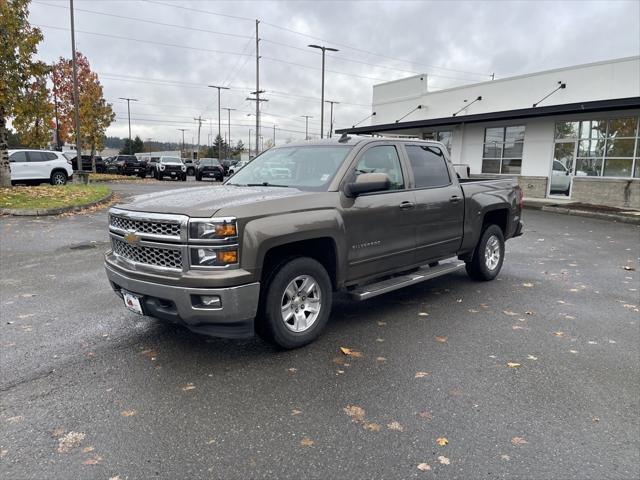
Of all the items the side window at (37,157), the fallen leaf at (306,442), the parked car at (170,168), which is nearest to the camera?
the fallen leaf at (306,442)

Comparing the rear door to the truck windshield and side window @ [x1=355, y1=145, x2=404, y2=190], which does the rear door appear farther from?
the truck windshield

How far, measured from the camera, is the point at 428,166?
596cm

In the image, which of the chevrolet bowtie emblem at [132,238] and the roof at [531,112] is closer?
the chevrolet bowtie emblem at [132,238]

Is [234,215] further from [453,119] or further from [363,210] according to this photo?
[453,119]

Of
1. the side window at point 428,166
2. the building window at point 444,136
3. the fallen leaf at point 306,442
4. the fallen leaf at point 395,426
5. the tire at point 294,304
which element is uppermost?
the building window at point 444,136

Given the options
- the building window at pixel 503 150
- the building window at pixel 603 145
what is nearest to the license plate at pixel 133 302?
the building window at pixel 603 145

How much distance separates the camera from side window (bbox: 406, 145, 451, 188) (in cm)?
573

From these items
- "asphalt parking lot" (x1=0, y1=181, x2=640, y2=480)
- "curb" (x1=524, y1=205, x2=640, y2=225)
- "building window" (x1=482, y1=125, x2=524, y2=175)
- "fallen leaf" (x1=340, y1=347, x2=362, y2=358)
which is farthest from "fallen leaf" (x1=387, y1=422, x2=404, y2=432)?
"building window" (x1=482, y1=125, x2=524, y2=175)

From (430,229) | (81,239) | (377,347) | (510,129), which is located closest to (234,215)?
(377,347)

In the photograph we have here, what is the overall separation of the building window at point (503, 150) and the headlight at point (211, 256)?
67.6 ft

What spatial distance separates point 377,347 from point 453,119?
20692 mm

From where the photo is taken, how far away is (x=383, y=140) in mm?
5395

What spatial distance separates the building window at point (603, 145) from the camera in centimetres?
1755

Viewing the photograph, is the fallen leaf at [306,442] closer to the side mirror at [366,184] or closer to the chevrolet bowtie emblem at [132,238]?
the chevrolet bowtie emblem at [132,238]
